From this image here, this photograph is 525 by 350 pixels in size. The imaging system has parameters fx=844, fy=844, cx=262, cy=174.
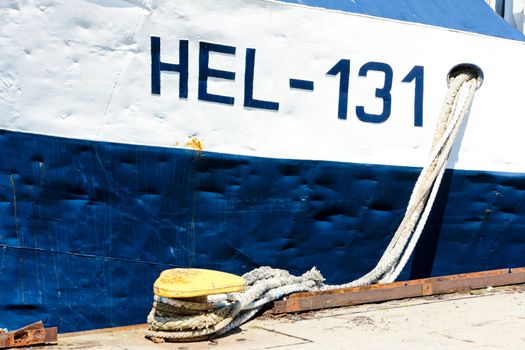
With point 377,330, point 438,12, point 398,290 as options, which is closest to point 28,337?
point 377,330

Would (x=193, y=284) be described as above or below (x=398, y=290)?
above

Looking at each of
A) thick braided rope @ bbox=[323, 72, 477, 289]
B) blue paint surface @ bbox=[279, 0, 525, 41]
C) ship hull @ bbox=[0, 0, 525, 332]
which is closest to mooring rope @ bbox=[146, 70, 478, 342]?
thick braided rope @ bbox=[323, 72, 477, 289]

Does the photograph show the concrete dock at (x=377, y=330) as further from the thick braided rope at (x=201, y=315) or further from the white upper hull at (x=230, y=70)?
the white upper hull at (x=230, y=70)

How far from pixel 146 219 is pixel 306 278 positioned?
1124 millimetres

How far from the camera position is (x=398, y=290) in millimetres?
5820

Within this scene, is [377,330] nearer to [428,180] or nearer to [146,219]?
[428,180]

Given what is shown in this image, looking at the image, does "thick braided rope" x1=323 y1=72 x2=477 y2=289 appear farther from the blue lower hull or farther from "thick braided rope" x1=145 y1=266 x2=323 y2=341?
"thick braided rope" x1=145 y1=266 x2=323 y2=341

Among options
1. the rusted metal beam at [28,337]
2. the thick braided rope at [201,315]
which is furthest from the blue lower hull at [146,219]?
the rusted metal beam at [28,337]

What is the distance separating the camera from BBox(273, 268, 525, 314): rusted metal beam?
542 centimetres

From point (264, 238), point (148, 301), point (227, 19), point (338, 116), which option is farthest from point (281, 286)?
point (227, 19)

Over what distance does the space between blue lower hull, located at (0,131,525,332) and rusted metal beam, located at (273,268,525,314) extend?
36 centimetres

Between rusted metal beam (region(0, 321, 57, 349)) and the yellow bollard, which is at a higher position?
the yellow bollard

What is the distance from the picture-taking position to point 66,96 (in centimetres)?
520

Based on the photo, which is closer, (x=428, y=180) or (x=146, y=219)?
(x=146, y=219)
